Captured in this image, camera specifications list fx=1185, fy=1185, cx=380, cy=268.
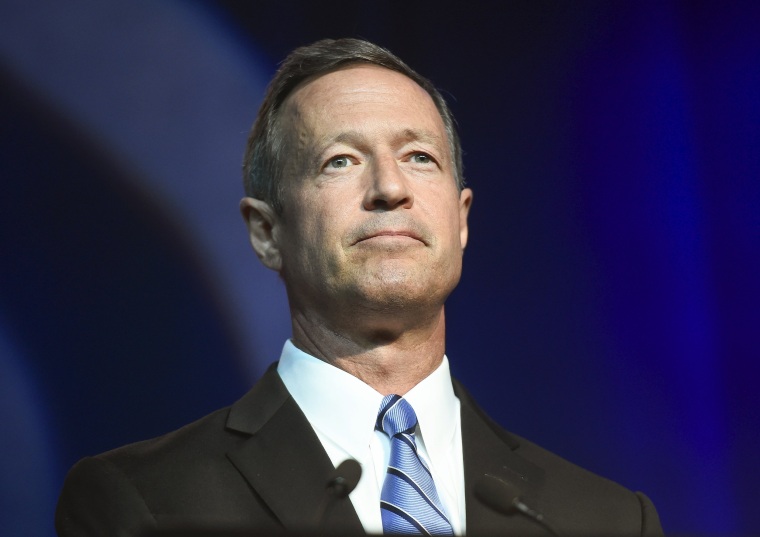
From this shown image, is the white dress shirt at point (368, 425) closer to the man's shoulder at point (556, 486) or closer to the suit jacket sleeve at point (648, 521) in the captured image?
the man's shoulder at point (556, 486)

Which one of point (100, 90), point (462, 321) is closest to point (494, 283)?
point (462, 321)

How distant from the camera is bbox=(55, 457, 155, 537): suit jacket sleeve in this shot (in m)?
2.25

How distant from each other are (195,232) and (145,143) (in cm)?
26

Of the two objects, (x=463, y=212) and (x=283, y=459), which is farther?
(x=463, y=212)

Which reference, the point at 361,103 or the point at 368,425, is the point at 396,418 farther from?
the point at 361,103

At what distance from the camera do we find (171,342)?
303 centimetres

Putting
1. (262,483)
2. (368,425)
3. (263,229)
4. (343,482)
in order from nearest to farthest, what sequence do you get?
(343,482) → (262,483) → (368,425) → (263,229)

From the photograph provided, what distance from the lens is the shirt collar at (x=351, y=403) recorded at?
2396 millimetres

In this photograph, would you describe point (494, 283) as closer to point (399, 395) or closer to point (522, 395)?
point (522, 395)

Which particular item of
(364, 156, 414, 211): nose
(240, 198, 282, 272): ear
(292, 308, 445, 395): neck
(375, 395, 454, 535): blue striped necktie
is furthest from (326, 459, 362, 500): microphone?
(240, 198, 282, 272): ear

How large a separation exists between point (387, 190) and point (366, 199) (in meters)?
0.06

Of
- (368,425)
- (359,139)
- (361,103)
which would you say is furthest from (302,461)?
(361,103)

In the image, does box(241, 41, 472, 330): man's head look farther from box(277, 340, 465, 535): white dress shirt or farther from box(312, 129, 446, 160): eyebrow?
box(277, 340, 465, 535): white dress shirt

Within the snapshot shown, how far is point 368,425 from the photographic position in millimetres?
2391
